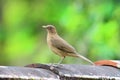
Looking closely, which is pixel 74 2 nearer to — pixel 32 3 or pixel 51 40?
pixel 32 3

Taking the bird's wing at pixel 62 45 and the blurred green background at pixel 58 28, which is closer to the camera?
the bird's wing at pixel 62 45

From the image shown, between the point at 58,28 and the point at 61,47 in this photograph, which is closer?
the point at 61,47

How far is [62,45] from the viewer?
605cm

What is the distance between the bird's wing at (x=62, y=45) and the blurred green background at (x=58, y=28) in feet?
7.57

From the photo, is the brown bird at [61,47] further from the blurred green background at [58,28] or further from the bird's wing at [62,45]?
the blurred green background at [58,28]

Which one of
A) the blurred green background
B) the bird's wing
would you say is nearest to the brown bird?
the bird's wing

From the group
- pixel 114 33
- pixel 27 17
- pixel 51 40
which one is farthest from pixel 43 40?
pixel 51 40

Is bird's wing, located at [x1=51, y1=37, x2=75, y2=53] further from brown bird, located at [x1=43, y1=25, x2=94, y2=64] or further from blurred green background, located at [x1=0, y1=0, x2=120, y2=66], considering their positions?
blurred green background, located at [x1=0, y1=0, x2=120, y2=66]

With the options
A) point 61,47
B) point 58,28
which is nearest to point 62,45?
point 61,47

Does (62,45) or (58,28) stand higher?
(62,45)

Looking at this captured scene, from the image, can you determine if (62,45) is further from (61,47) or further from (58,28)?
(58,28)

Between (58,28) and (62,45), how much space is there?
139 inches

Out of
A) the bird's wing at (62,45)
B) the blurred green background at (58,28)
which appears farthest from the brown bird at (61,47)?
the blurred green background at (58,28)

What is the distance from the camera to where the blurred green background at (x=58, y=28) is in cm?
856
